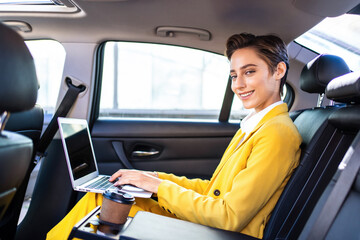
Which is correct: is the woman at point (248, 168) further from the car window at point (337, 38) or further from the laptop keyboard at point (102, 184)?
the car window at point (337, 38)

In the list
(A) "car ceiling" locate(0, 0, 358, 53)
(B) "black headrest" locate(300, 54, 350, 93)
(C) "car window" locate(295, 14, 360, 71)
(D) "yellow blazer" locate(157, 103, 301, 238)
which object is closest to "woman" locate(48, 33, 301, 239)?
(D) "yellow blazer" locate(157, 103, 301, 238)

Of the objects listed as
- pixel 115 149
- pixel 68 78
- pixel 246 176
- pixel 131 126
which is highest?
pixel 246 176

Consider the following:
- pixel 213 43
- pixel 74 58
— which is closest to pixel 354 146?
pixel 213 43

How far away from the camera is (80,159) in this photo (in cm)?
185

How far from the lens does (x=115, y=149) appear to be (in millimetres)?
2492

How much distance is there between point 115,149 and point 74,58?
2.41 feet

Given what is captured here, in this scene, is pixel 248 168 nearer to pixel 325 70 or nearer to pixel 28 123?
pixel 325 70

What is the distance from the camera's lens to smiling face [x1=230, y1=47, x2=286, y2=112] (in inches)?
59.1

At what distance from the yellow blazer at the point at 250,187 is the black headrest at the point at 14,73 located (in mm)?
681

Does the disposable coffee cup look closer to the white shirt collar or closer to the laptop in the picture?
the laptop

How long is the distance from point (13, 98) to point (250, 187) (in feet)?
2.65

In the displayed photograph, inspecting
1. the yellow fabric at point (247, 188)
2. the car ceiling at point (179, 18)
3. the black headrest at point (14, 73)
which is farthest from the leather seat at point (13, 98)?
the car ceiling at point (179, 18)

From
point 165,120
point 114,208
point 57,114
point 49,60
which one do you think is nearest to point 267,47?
point 114,208

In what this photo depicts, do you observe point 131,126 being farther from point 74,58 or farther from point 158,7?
point 158,7
